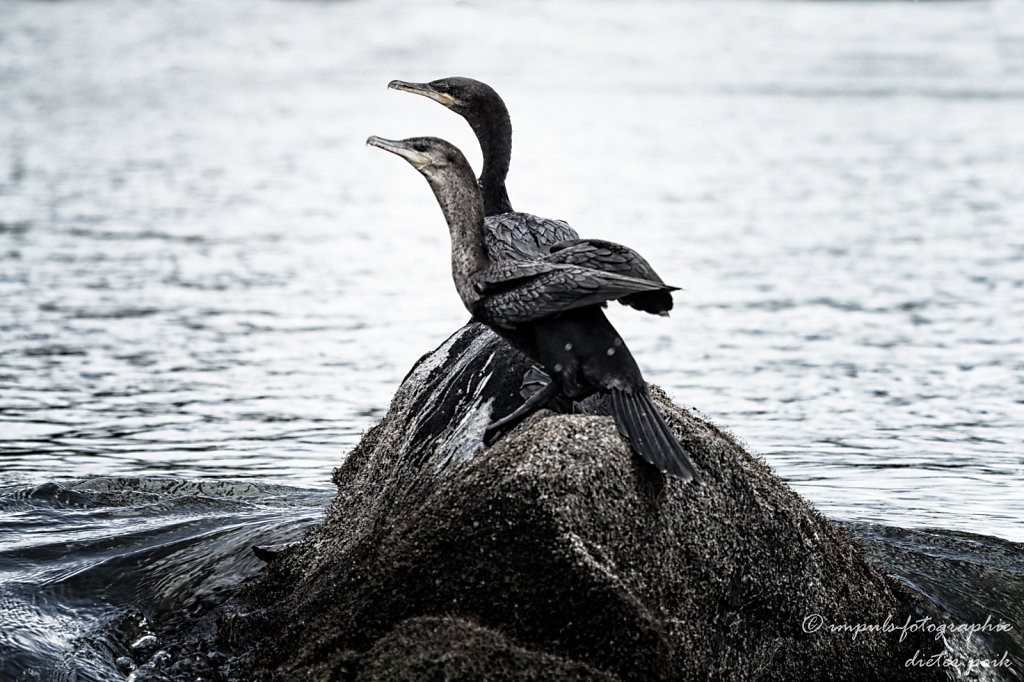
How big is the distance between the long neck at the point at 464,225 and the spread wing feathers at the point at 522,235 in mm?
393

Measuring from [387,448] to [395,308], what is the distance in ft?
27.9

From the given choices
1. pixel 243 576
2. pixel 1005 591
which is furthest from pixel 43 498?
pixel 1005 591

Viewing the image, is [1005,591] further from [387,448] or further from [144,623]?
[144,623]

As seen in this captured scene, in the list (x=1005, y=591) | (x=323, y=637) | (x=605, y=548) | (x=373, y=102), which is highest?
(x=373, y=102)

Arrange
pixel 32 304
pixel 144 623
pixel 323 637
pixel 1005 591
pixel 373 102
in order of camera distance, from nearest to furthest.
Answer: pixel 323 637 < pixel 144 623 < pixel 1005 591 < pixel 32 304 < pixel 373 102

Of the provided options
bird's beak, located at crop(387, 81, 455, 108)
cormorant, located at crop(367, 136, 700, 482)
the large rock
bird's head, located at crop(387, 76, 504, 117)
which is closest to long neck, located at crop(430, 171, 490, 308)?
cormorant, located at crop(367, 136, 700, 482)

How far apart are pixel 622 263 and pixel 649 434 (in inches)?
26.3

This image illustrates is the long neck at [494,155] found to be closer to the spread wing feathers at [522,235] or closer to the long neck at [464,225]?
the spread wing feathers at [522,235]

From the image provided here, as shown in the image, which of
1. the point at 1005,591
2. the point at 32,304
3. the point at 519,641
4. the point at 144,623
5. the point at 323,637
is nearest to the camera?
the point at 519,641

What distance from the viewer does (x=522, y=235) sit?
5973 mm

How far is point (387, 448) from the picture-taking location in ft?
19.5

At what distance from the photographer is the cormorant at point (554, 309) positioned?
4.71 meters

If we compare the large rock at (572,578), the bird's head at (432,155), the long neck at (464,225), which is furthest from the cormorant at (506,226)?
the large rock at (572,578)

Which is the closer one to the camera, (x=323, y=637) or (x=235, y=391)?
(x=323, y=637)
